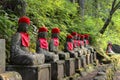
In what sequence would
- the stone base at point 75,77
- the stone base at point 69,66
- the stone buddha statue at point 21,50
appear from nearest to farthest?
1. the stone buddha statue at point 21,50
2. the stone base at point 69,66
3. the stone base at point 75,77

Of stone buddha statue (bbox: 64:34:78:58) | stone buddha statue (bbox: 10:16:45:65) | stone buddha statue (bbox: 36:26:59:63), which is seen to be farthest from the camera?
stone buddha statue (bbox: 64:34:78:58)

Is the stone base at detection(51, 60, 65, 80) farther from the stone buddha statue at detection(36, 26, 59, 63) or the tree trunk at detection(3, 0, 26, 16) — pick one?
the tree trunk at detection(3, 0, 26, 16)

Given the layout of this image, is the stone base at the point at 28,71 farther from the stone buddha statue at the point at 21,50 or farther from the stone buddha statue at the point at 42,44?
the stone buddha statue at the point at 42,44

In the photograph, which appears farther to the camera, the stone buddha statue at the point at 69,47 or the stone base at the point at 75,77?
the stone buddha statue at the point at 69,47

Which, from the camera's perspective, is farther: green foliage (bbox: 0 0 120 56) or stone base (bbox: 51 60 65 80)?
green foliage (bbox: 0 0 120 56)

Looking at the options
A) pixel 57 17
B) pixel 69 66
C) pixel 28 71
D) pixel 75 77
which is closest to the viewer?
pixel 28 71

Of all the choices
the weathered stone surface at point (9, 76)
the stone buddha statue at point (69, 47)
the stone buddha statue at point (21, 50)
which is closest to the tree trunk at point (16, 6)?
the stone buddha statue at point (69, 47)

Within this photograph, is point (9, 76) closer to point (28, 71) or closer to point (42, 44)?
point (28, 71)

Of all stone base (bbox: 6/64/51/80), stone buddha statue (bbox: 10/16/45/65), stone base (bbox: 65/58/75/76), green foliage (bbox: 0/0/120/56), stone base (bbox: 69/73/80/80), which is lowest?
stone base (bbox: 69/73/80/80)

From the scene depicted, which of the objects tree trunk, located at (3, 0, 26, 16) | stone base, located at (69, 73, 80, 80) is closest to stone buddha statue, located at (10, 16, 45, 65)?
tree trunk, located at (3, 0, 26, 16)

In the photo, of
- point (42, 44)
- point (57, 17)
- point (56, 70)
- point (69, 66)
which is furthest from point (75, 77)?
point (57, 17)

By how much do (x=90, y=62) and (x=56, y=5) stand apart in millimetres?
3838

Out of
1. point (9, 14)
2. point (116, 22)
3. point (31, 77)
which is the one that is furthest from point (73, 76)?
point (116, 22)

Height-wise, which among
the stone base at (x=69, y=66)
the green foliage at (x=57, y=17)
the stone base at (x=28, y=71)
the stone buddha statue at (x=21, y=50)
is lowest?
the stone base at (x=69, y=66)
